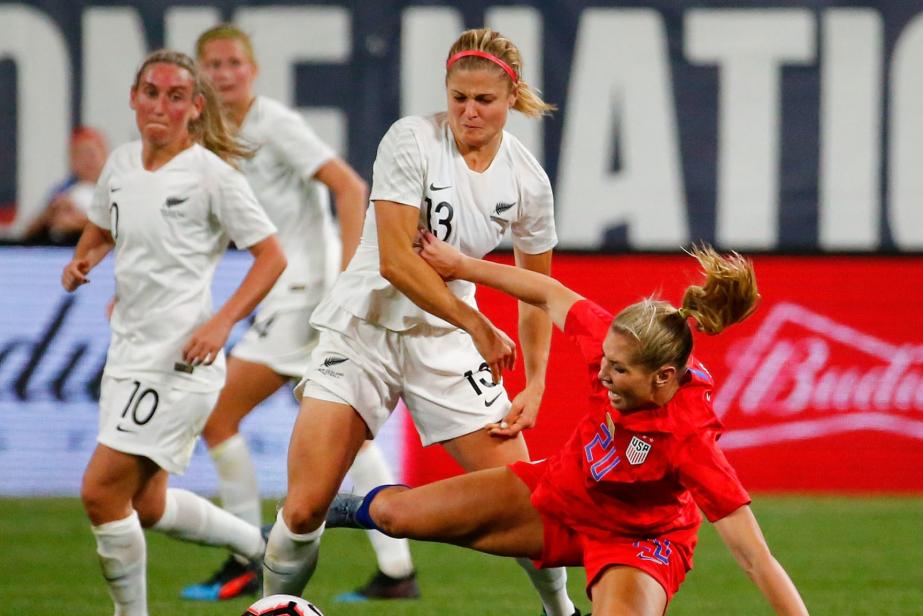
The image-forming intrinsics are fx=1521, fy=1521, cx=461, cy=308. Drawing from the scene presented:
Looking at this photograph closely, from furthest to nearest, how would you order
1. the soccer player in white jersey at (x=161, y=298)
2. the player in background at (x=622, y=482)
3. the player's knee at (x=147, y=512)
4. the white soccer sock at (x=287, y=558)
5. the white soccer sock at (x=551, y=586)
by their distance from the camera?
the player's knee at (x=147, y=512) < the soccer player in white jersey at (x=161, y=298) < the white soccer sock at (x=551, y=586) < the white soccer sock at (x=287, y=558) < the player in background at (x=622, y=482)

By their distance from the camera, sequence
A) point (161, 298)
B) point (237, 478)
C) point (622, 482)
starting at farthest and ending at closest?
point (237, 478)
point (161, 298)
point (622, 482)

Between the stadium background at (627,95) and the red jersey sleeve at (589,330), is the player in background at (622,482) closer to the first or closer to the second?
the red jersey sleeve at (589,330)

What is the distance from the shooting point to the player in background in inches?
158

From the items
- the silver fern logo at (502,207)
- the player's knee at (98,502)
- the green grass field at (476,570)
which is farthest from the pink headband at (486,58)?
the green grass field at (476,570)

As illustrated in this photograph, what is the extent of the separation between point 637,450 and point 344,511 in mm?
988

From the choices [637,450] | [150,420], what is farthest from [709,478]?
[150,420]

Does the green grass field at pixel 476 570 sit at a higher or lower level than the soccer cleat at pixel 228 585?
lower

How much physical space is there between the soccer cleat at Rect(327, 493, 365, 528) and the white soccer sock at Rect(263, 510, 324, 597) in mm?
79

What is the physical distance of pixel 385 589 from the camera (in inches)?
228

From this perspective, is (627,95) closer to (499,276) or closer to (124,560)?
(499,276)

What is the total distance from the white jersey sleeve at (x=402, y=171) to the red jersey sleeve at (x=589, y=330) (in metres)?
0.57

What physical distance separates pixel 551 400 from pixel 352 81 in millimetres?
2549

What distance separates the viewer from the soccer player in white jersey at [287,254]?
6.06 meters

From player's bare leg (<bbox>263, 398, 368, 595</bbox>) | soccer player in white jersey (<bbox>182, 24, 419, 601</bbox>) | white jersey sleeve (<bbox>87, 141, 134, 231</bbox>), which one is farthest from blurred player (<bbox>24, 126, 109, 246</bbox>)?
player's bare leg (<bbox>263, 398, 368, 595</bbox>)
